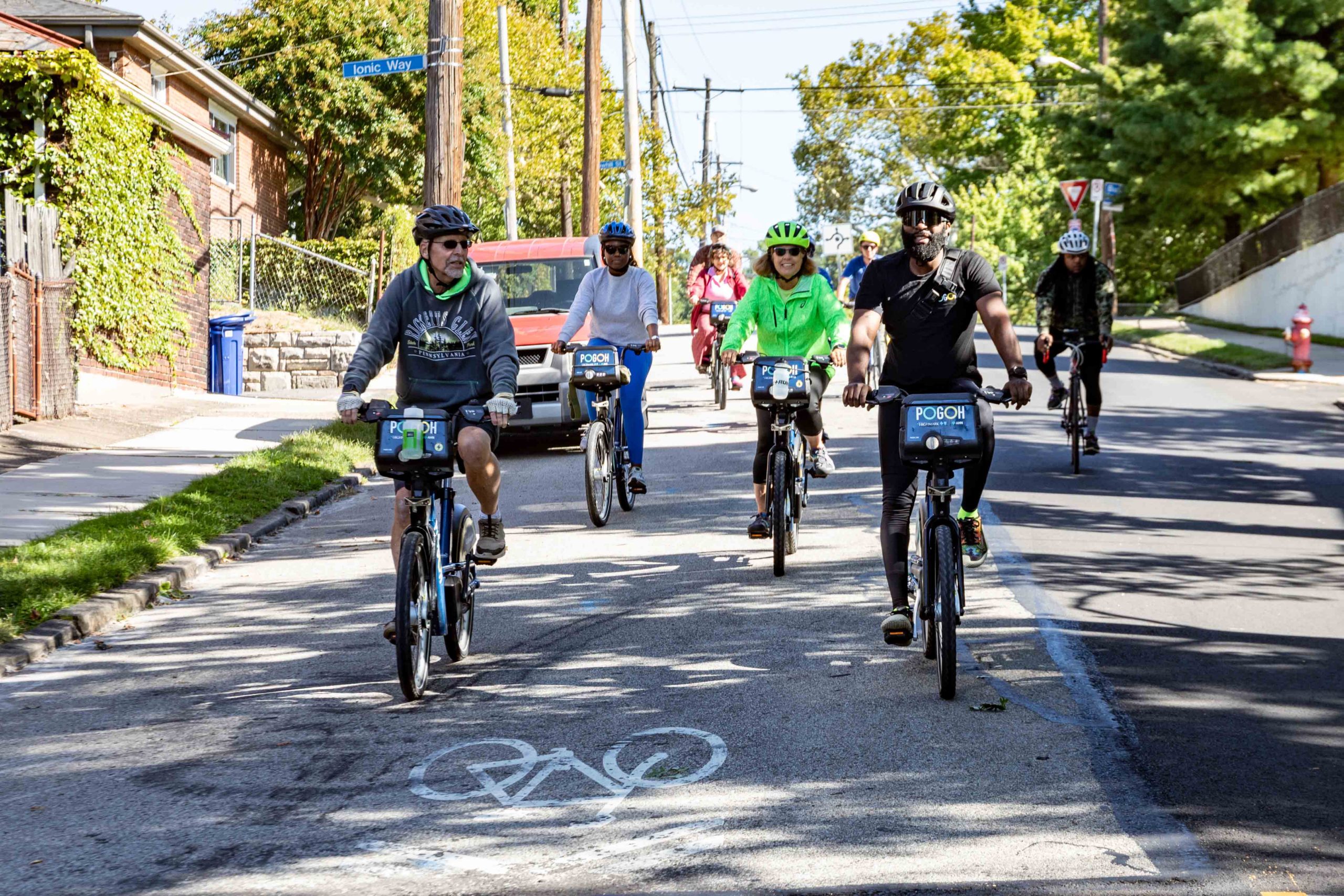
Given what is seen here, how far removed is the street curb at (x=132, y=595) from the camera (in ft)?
24.8

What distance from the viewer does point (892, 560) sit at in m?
7.08

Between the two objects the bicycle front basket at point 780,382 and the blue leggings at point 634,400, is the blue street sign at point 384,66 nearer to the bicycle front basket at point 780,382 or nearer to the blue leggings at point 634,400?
the blue leggings at point 634,400

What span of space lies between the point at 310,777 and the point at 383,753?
345 mm

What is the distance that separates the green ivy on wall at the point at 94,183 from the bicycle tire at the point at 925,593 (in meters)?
13.0

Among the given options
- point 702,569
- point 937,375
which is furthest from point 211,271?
point 937,375

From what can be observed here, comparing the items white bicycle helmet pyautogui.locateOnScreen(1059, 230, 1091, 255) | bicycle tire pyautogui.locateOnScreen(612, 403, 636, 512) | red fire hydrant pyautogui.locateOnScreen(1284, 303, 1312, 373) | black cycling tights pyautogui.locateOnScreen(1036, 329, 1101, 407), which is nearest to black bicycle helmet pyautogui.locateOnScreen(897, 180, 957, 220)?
bicycle tire pyautogui.locateOnScreen(612, 403, 636, 512)

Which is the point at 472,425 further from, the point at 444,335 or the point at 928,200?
the point at 928,200

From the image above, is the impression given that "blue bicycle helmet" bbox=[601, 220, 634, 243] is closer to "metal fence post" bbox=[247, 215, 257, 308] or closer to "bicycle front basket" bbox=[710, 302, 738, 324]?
"bicycle front basket" bbox=[710, 302, 738, 324]

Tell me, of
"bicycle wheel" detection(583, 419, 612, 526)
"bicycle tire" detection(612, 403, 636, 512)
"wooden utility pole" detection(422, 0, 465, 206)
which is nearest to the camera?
"bicycle wheel" detection(583, 419, 612, 526)

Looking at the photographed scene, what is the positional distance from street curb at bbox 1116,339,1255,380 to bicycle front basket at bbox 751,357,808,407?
1574cm

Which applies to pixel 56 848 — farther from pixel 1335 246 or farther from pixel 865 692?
pixel 1335 246

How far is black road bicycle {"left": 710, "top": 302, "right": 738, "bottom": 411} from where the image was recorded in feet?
56.1

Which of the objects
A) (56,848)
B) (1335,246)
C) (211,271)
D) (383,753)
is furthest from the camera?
(1335,246)

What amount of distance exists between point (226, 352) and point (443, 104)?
7.42m
